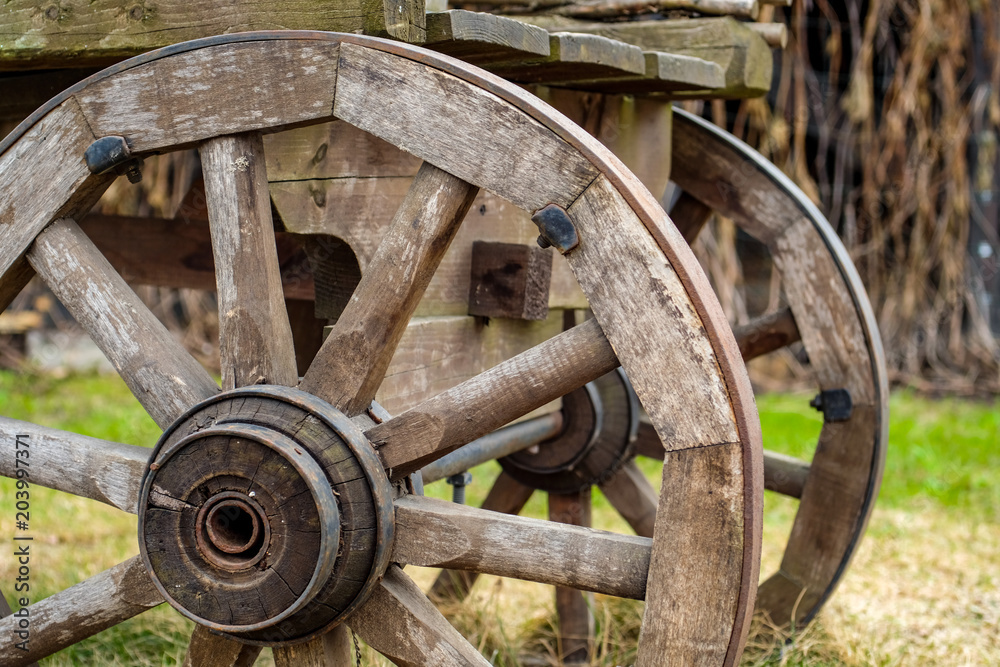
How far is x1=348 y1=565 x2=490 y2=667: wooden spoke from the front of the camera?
4.59ft

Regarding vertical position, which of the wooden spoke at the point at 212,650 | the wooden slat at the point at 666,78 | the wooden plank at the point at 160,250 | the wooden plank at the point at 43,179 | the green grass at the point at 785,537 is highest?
the wooden slat at the point at 666,78

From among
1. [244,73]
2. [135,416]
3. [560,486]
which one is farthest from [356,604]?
[135,416]

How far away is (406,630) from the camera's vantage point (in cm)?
142

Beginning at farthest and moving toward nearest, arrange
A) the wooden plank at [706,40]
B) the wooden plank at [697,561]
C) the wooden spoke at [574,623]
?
the wooden spoke at [574,623], the wooden plank at [706,40], the wooden plank at [697,561]

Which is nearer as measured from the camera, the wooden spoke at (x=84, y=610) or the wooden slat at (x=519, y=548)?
the wooden slat at (x=519, y=548)

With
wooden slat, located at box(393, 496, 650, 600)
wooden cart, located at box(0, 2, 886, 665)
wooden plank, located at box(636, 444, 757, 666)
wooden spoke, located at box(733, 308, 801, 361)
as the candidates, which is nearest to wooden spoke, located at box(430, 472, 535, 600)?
wooden spoke, located at box(733, 308, 801, 361)

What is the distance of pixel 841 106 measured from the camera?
5.54 metres

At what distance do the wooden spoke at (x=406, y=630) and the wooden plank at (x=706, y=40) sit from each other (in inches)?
49.8

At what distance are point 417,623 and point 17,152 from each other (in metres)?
0.97

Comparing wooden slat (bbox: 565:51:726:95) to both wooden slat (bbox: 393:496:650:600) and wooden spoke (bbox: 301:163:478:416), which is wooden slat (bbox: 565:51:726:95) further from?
wooden slat (bbox: 393:496:650:600)

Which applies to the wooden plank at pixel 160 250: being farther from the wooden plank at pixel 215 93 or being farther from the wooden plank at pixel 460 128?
the wooden plank at pixel 460 128

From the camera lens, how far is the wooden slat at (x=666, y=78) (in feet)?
5.99

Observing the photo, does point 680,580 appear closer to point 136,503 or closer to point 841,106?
point 136,503

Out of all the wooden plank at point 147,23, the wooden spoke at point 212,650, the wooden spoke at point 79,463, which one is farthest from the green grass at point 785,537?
the wooden plank at point 147,23
